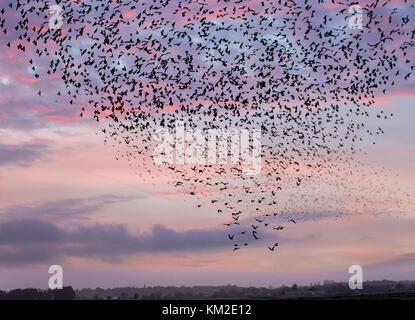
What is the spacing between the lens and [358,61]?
3731 centimetres

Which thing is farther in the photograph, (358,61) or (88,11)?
(88,11)
